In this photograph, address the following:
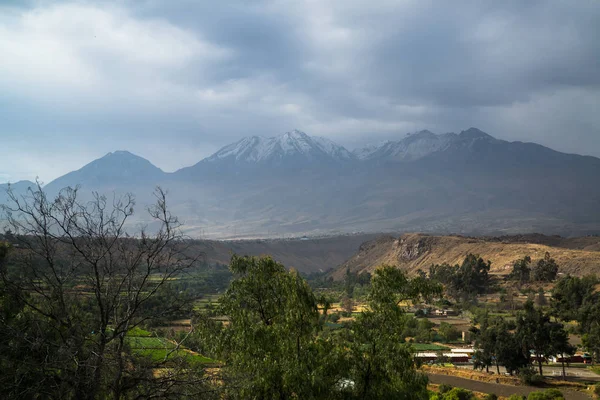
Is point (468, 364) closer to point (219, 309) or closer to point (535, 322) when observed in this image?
point (535, 322)

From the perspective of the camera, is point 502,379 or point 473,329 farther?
point 473,329

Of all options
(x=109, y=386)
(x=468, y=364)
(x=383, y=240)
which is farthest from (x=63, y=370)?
(x=383, y=240)

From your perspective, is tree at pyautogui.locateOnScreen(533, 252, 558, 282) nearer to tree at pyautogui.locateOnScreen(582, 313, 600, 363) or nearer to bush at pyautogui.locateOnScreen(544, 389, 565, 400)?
tree at pyautogui.locateOnScreen(582, 313, 600, 363)

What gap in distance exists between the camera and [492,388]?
3559 centimetres

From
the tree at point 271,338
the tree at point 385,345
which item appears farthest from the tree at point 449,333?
the tree at point 271,338

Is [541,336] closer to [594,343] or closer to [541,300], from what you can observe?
[594,343]

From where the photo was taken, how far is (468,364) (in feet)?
145

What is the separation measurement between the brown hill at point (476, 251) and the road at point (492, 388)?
46067 millimetres

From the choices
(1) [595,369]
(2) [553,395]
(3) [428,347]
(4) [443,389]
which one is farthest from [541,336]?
(3) [428,347]

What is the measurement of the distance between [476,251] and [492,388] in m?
74.3

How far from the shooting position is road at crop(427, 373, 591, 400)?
107 ft

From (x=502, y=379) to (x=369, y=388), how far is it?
30818mm

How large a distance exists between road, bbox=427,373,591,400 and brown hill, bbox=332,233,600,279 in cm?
4607

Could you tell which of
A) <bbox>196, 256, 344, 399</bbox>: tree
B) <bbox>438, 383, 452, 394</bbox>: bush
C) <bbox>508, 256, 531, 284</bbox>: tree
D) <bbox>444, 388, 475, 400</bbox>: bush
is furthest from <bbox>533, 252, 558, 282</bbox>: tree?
<bbox>196, 256, 344, 399</bbox>: tree
